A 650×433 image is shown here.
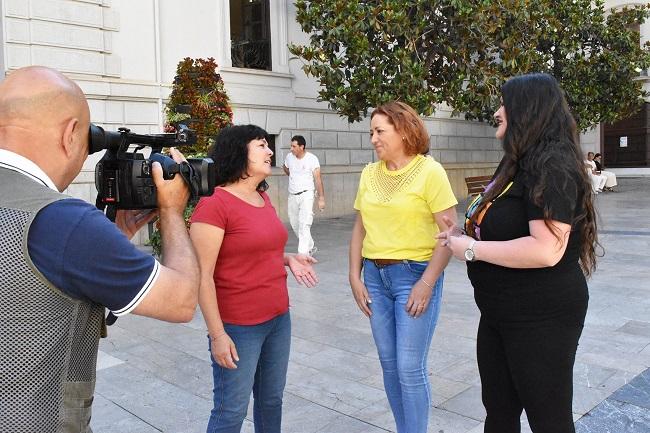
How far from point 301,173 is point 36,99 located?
27.3 feet

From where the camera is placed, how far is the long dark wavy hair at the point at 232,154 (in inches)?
110

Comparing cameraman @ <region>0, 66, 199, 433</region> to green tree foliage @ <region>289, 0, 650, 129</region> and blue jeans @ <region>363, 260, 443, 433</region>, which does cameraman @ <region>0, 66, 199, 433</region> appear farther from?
green tree foliage @ <region>289, 0, 650, 129</region>

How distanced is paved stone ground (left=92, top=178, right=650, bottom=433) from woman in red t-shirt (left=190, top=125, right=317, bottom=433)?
0.95 m

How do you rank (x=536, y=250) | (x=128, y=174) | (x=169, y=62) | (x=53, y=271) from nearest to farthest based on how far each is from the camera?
(x=53, y=271)
(x=128, y=174)
(x=536, y=250)
(x=169, y=62)

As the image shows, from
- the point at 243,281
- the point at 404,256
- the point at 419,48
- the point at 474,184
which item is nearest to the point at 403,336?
the point at 404,256

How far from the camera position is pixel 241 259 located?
2736mm

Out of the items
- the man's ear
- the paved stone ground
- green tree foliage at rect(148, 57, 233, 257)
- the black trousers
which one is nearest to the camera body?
the man's ear

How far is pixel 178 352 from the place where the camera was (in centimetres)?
503

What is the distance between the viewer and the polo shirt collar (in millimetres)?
1395

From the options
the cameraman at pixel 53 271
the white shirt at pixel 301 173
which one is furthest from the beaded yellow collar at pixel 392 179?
the white shirt at pixel 301 173

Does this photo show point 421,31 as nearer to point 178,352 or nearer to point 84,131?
point 178,352

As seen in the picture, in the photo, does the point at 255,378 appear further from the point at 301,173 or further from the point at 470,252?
the point at 301,173

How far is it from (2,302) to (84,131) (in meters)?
0.44

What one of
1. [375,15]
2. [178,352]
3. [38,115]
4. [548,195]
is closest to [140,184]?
[38,115]
